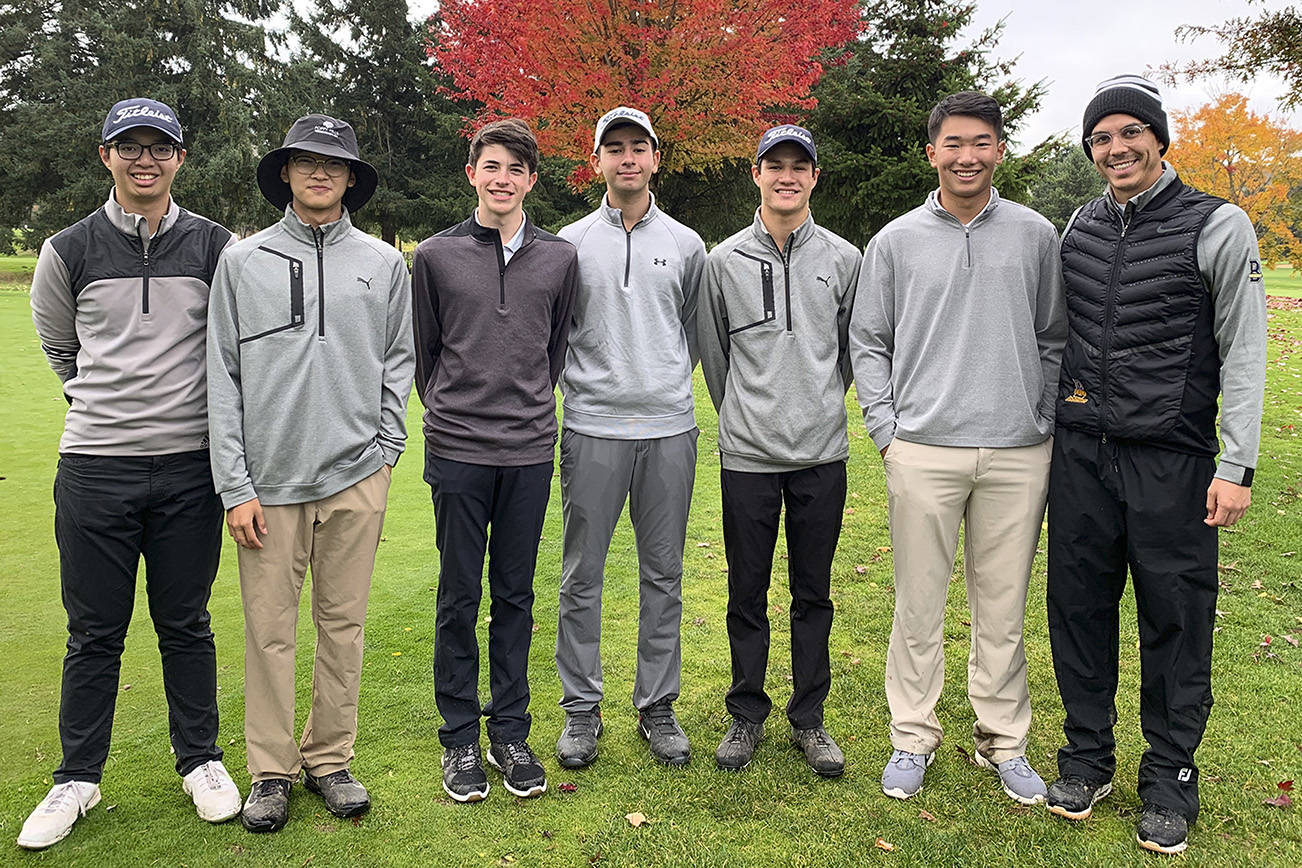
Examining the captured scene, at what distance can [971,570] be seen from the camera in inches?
145

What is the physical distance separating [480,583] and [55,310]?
1746mm

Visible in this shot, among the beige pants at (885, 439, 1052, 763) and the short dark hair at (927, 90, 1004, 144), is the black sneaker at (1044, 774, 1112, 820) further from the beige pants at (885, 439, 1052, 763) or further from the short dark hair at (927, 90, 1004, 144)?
the short dark hair at (927, 90, 1004, 144)

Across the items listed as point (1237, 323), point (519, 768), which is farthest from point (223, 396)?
point (1237, 323)

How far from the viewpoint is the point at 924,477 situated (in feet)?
11.5

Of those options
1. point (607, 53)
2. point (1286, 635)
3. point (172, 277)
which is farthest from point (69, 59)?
point (1286, 635)

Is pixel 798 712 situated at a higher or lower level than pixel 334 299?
lower

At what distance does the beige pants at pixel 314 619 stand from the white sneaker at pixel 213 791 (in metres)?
0.10

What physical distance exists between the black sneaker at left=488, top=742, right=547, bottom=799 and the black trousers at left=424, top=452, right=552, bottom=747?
5 centimetres

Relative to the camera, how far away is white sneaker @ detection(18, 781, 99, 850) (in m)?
3.04

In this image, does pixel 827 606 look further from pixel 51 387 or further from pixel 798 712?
pixel 51 387

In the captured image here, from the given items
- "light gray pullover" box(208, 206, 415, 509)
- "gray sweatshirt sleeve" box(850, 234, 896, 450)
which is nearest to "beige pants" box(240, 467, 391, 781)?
"light gray pullover" box(208, 206, 415, 509)

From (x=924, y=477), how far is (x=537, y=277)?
1.65 metres

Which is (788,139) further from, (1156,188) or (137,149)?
(137,149)

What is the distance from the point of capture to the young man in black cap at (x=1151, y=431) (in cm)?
309
